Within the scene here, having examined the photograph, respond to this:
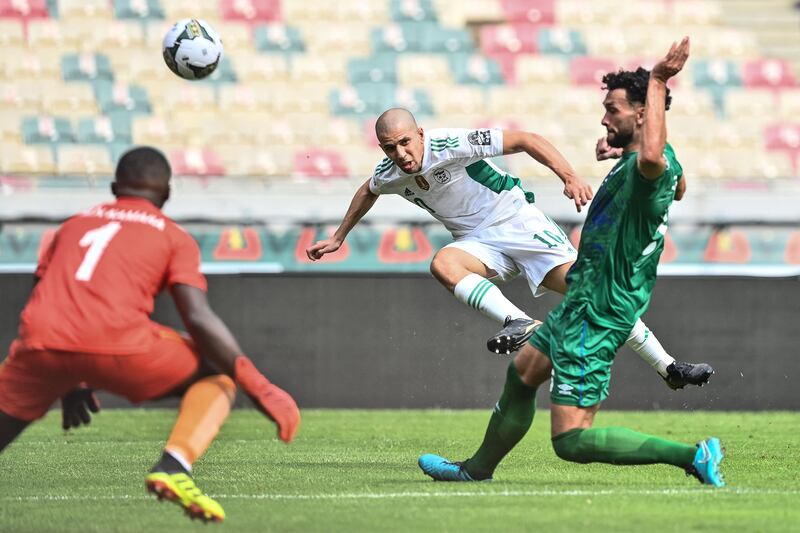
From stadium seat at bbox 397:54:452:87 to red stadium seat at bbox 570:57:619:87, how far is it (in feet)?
6.60

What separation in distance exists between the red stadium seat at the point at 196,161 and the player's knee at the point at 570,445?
12941 millimetres

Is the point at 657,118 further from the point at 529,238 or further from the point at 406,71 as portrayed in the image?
the point at 406,71

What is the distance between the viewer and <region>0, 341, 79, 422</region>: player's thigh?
18.2ft

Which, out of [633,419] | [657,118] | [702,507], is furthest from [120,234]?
[633,419]

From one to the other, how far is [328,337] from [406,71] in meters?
8.84

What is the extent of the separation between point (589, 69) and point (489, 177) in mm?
13449

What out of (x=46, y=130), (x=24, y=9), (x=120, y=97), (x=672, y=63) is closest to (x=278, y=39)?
(x=120, y=97)

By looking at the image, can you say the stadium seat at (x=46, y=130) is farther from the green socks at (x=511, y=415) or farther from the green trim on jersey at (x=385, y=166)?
the green socks at (x=511, y=415)

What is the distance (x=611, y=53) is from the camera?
22.9m

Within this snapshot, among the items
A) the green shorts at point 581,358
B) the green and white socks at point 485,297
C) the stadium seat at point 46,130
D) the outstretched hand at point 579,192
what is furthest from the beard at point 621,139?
the stadium seat at point 46,130

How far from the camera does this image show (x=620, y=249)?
21.6ft

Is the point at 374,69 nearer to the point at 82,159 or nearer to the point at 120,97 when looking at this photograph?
the point at 120,97

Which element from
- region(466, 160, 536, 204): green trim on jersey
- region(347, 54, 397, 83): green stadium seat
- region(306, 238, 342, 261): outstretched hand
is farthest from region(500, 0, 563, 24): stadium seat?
region(306, 238, 342, 261): outstretched hand

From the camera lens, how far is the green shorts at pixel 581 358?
6551 millimetres
